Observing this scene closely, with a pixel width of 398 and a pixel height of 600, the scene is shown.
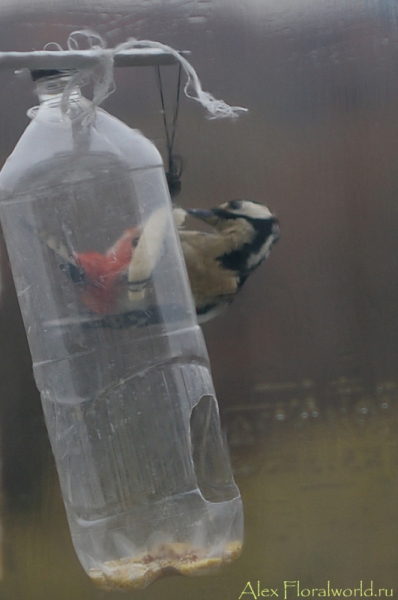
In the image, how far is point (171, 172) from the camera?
1.41 metres

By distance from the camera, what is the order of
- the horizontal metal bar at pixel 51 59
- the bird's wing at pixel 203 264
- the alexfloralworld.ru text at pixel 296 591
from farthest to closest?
the alexfloralworld.ru text at pixel 296 591 < the bird's wing at pixel 203 264 < the horizontal metal bar at pixel 51 59

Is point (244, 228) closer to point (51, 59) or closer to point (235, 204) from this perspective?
point (235, 204)

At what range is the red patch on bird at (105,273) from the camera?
1.22 meters

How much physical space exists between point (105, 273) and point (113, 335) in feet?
0.38

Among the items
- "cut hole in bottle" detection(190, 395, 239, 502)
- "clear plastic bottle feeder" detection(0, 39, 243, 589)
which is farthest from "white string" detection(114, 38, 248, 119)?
"cut hole in bottle" detection(190, 395, 239, 502)

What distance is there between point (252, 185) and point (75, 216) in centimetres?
38

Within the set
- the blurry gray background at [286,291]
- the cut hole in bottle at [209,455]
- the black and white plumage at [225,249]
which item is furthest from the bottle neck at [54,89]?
the cut hole in bottle at [209,455]

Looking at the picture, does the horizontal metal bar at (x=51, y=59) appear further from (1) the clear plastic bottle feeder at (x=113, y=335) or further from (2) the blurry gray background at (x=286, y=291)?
(2) the blurry gray background at (x=286, y=291)

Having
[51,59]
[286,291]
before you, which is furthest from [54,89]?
[286,291]

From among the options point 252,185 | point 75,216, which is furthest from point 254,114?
point 75,216

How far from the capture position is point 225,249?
1.37 metres

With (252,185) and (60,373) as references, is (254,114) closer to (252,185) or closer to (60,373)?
(252,185)

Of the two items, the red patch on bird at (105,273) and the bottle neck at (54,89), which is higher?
the bottle neck at (54,89)

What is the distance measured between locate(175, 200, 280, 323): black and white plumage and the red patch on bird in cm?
17
